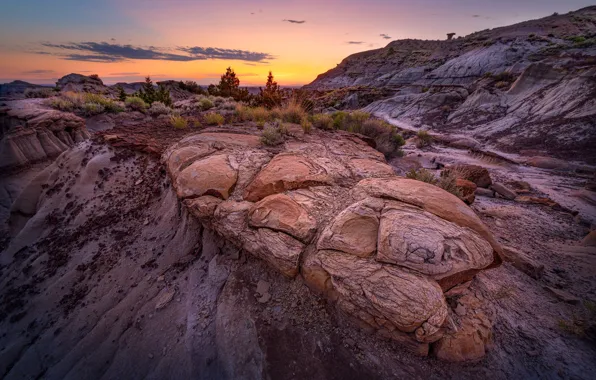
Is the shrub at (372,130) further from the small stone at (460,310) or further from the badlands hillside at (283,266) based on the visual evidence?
the small stone at (460,310)

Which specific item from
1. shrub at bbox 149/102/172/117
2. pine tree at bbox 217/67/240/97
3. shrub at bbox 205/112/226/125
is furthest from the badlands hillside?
pine tree at bbox 217/67/240/97

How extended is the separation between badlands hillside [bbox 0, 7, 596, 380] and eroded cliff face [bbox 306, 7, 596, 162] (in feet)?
26.3

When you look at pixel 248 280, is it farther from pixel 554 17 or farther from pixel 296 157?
pixel 554 17

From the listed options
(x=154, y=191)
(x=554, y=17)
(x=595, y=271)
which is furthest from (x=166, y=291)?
(x=554, y=17)

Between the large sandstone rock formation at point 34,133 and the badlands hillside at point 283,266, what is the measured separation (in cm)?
483

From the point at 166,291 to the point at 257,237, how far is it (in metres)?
1.85

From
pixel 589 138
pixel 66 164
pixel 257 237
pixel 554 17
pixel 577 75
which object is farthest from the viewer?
pixel 554 17

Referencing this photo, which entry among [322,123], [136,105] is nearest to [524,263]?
[322,123]

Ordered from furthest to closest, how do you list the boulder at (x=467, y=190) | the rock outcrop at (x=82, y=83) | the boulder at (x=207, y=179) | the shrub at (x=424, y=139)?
the rock outcrop at (x=82, y=83), the shrub at (x=424, y=139), the boulder at (x=467, y=190), the boulder at (x=207, y=179)

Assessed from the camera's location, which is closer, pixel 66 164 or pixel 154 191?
pixel 154 191

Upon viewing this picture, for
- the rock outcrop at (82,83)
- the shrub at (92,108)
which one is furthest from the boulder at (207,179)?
the rock outcrop at (82,83)

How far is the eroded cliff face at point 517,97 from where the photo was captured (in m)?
13.1

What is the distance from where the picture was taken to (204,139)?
5863 mm

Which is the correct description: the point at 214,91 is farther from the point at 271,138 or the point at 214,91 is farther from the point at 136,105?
the point at 271,138
